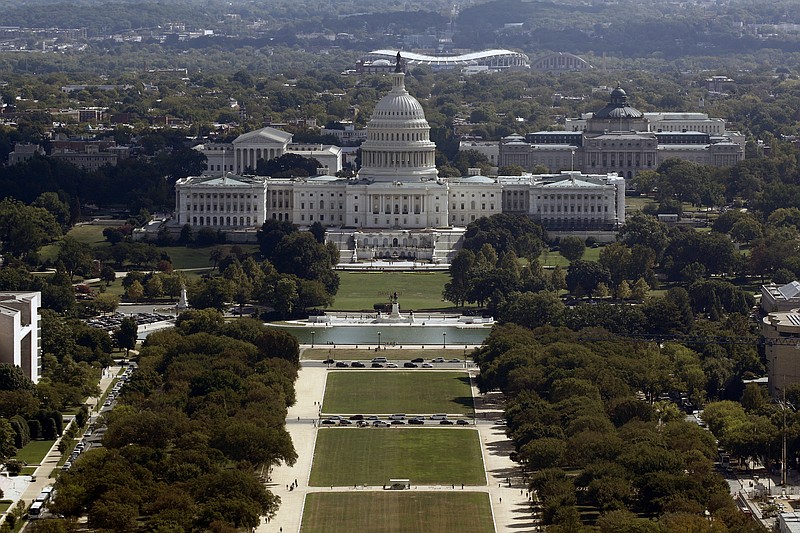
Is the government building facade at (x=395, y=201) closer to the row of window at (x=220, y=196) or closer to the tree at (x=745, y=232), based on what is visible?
the row of window at (x=220, y=196)

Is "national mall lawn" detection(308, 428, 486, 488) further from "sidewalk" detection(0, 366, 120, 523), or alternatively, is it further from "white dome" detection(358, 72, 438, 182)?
"white dome" detection(358, 72, 438, 182)

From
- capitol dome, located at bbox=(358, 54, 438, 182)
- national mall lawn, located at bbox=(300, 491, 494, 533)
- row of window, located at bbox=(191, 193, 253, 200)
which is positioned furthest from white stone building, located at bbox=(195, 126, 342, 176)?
national mall lawn, located at bbox=(300, 491, 494, 533)

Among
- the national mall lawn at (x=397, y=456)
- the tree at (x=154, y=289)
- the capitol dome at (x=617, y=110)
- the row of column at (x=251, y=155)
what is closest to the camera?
the national mall lawn at (x=397, y=456)

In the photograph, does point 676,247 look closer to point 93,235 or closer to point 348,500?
point 93,235

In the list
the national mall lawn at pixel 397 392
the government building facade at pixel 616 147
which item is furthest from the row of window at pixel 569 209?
the national mall lawn at pixel 397 392

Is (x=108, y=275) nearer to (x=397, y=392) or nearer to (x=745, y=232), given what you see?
(x=397, y=392)

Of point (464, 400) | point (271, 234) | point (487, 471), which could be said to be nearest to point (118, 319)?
point (464, 400)
